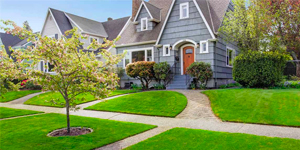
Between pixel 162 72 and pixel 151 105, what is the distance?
600 cm

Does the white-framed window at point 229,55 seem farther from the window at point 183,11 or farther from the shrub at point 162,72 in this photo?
the shrub at point 162,72

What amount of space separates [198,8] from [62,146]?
13.2 m

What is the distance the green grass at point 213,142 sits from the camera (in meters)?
4.98

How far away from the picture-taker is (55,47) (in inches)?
242

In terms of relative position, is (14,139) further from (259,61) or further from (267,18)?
(267,18)

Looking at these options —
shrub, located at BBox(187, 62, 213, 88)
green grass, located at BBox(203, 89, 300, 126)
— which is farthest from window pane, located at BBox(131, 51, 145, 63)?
green grass, located at BBox(203, 89, 300, 126)

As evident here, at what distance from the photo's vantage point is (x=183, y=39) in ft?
54.4

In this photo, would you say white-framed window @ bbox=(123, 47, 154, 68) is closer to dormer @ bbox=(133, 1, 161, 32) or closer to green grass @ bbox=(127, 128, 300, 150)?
dormer @ bbox=(133, 1, 161, 32)

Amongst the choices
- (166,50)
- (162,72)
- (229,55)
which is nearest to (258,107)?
(162,72)

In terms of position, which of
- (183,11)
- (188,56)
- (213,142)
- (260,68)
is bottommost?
(213,142)

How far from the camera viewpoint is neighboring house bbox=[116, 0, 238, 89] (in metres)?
15.8

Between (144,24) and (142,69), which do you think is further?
(144,24)

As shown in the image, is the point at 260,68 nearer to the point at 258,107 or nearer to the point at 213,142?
the point at 258,107

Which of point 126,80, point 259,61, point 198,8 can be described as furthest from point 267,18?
point 126,80
